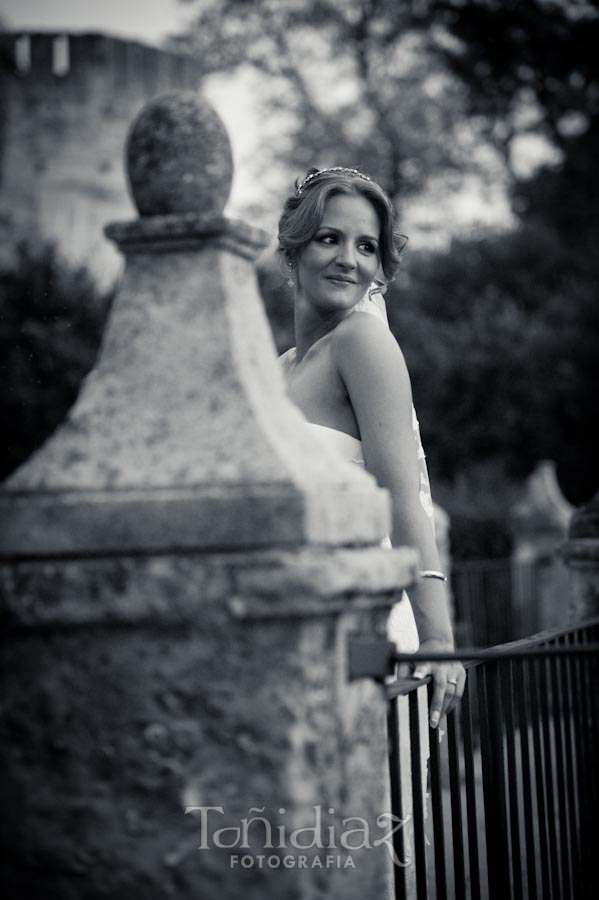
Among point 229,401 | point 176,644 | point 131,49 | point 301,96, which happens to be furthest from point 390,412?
point 301,96

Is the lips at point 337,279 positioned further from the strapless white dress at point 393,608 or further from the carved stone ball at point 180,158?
the carved stone ball at point 180,158

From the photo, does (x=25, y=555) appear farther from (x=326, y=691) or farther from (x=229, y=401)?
(x=326, y=691)

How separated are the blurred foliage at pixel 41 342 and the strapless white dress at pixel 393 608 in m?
13.6

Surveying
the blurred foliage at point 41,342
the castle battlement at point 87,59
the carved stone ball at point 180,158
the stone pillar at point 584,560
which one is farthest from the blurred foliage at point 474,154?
the carved stone ball at point 180,158

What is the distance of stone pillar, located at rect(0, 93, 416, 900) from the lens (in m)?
Result: 1.69

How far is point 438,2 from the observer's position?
24.4 m

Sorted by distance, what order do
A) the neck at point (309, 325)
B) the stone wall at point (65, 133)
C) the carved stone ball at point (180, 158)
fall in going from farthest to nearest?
the stone wall at point (65, 133)
the neck at point (309, 325)
the carved stone ball at point (180, 158)

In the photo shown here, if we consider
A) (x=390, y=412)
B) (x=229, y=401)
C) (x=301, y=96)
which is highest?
(x=301, y=96)

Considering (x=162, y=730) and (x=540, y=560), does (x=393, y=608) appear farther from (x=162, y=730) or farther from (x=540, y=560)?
(x=540, y=560)

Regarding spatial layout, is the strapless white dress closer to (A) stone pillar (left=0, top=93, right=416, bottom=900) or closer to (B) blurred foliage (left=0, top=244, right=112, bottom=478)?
(A) stone pillar (left=0, top=93, right=416, bottom=900)

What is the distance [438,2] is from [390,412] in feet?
78.9

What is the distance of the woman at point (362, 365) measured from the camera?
258 cm

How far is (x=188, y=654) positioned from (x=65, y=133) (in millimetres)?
20532

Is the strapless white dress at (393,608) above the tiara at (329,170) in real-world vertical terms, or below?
below
